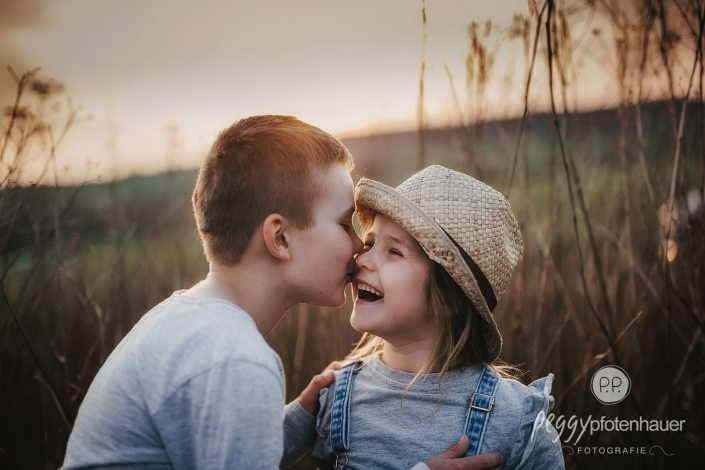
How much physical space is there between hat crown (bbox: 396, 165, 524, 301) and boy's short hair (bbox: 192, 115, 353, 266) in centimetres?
35

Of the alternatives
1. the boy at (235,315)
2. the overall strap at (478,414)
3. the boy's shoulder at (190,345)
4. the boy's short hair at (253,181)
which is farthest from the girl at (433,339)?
the boy's shoulder at (190,345)

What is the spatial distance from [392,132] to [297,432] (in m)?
1.71

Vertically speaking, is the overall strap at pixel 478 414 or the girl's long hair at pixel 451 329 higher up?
the girl's long hair at pixel 451 329

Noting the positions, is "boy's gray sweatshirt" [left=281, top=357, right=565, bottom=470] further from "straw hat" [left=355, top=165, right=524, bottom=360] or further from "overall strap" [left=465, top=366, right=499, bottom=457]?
"straw hat" [left=355, top=165, right=524, bottom=360]

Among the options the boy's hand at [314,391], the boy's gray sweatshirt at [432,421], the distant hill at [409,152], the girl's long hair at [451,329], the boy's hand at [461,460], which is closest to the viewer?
the boy's hand at [461,460]

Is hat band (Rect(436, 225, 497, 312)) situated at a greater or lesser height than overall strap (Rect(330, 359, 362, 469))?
greater

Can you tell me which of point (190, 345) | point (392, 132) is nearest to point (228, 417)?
point (190, 345)

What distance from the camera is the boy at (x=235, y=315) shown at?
3.81ft

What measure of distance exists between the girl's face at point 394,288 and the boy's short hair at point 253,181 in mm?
269

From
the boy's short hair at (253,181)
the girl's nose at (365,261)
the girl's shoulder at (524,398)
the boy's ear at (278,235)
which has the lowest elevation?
the girl's shoulder at (524,398)

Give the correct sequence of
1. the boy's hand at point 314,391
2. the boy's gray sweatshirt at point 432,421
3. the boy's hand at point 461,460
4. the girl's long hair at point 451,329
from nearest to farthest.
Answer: the boy's hand at point 461,460 → the boy's gray sweatshirt at point 432,421 → the girl's long hair at point 451,329 → the boy's hand at point 314,391

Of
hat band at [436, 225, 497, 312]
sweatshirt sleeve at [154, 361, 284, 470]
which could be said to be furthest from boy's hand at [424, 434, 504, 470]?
sweatshirt sleeve at [154, 361, 284, 470]

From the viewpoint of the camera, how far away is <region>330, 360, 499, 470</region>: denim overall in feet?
5.20

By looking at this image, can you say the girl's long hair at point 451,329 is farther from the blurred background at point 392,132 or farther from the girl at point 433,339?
the blurred background at point 392,132
